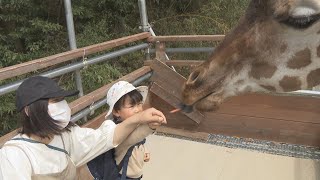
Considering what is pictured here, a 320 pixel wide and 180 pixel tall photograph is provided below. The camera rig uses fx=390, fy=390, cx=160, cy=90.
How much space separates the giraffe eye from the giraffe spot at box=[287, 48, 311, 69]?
0.53 feet

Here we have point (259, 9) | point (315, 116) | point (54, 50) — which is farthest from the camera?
point (54, 50)

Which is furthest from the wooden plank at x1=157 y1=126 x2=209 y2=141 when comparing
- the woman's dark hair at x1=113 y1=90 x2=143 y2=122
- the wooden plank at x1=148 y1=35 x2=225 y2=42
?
the woman's dark hair at x1=113 y1=90 x2=143 y2=122

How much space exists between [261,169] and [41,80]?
2.58 m

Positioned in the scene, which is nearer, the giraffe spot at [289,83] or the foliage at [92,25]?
the giraffe spot at [289,83]

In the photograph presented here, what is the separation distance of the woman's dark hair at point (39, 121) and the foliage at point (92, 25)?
2.73 meters

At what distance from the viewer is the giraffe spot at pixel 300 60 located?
173 centimetres

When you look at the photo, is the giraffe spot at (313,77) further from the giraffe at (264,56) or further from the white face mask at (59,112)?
the white face mask at (59,112)

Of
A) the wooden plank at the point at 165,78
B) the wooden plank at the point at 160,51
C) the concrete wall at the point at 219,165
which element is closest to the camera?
the concrete wall at the point at 219,165

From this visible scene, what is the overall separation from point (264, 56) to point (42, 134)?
1049 millimetres

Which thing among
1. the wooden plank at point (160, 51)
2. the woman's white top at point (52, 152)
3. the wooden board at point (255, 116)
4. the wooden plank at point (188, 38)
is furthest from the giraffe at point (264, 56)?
the wooden plank at point (160, 51)

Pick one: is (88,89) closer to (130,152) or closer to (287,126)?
(287,126)

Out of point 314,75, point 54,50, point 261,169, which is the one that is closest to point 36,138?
point 314,75

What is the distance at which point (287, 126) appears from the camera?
161 inches

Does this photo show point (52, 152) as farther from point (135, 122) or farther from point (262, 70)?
point (262, 70)
